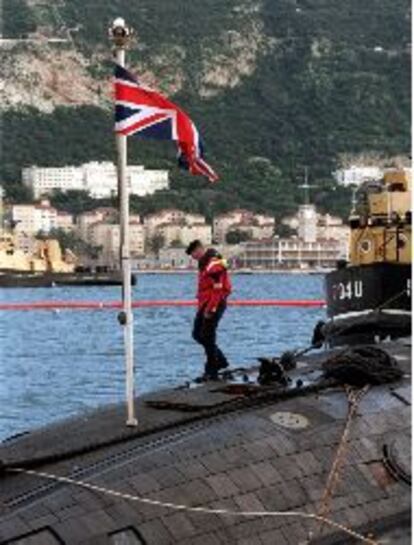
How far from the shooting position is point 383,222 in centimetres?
2311

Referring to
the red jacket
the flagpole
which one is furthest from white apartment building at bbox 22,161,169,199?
the flagpole

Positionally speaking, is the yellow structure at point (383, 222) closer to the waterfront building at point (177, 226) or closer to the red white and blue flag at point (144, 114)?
the red white and blue flag at point (144, 114)

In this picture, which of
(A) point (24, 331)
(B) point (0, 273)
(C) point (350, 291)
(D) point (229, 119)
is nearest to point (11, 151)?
(D) point (229, 119)

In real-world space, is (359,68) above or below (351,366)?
above

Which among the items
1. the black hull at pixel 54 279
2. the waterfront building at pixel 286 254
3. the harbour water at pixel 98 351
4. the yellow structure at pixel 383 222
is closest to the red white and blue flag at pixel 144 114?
the yellow structure at pixel 383 222

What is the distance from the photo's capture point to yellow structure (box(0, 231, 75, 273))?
414 ft

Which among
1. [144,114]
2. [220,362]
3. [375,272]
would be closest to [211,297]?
[220,362]

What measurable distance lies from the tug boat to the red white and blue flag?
25.7 feet

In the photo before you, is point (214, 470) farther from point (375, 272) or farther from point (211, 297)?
point (375, 272)

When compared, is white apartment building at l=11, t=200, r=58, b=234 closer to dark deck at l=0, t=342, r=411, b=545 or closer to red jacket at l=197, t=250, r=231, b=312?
red jacket at l=197, t=250, r=231, b=312

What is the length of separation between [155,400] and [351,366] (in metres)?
1.88

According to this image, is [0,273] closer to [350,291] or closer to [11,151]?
[11,151]

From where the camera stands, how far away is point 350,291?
21.5 meters

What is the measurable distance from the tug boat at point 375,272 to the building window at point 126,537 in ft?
31.4
